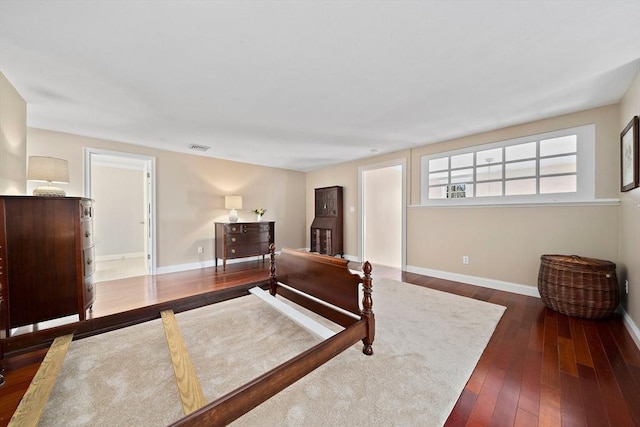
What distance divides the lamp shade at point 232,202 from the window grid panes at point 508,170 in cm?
357

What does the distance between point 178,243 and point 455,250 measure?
4786mm

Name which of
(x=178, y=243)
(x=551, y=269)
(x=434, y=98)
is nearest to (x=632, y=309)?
(x=551, y=269)

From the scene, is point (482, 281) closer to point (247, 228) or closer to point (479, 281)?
point (479, 281)

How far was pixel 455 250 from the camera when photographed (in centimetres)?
385

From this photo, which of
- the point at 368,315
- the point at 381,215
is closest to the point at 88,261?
the point at 368,315

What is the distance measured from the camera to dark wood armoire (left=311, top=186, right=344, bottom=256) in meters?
5.53

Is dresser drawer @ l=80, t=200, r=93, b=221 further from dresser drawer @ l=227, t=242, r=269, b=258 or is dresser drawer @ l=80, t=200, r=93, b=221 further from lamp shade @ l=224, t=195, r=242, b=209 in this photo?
lamp shade @ l=224, t=195, r=242, b=209

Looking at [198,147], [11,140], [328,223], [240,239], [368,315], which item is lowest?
[368,315]

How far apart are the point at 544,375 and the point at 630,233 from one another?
1765 millimetres

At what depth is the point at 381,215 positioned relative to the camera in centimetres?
548

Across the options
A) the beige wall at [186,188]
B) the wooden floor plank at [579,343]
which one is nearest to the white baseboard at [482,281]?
the wooden floor plank at [579,343]

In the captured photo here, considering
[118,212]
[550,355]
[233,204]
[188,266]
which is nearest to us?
[550,355]

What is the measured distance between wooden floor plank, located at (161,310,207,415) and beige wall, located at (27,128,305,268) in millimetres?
2892

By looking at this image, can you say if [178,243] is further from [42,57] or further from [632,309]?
[632,309]
